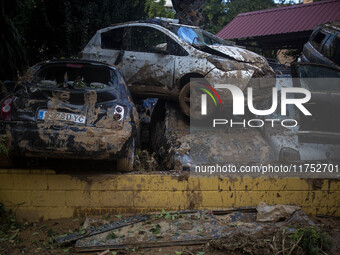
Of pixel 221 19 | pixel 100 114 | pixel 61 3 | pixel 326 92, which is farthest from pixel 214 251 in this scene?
pixel 221 19

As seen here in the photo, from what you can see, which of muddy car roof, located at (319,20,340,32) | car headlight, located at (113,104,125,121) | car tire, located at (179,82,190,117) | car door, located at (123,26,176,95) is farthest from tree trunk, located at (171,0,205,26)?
car headlight, located at (113,104,125,121)

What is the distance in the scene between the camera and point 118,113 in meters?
4.92

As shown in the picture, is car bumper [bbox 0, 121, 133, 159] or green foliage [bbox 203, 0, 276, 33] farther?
green foliage [bbox 203, 0, 276, 33]

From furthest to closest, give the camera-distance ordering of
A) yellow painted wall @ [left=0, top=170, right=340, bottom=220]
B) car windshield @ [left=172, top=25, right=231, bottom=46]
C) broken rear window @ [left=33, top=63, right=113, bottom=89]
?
car windshield @ [left=172, top=25, right=231, bottom=46]
broken rear window @ [left=33, top=63, right=113, bottom=89]
yellow painted wall @ [left=0, top=170, right=340, bottom=220]

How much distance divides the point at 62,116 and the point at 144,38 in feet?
12.4

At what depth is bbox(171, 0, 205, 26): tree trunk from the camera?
34.0 ft

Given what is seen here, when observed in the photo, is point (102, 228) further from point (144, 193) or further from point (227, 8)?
point (227, 8)

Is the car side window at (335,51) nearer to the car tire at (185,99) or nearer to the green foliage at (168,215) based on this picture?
the car tire at (185,99)

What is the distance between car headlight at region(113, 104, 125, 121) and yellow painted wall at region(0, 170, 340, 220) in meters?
0.79

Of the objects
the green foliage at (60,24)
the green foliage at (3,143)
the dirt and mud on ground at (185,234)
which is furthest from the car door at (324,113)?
the green foliage at (60,24)

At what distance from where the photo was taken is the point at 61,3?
8977 mm

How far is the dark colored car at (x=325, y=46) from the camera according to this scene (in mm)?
6926

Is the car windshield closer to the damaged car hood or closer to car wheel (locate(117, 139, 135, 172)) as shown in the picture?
the damaged car hood

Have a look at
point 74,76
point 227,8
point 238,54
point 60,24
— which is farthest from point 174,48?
point 227,8
